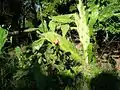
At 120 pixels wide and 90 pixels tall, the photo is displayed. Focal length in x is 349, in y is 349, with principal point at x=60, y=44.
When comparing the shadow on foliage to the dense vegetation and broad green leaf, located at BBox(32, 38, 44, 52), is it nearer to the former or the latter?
the dense vegetation

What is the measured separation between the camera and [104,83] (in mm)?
3436

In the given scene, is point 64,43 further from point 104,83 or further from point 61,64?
point 104,83

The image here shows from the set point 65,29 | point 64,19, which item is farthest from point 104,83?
point 64,19

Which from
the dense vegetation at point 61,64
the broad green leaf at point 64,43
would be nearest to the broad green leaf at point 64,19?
the dense vegetation at point 61,64

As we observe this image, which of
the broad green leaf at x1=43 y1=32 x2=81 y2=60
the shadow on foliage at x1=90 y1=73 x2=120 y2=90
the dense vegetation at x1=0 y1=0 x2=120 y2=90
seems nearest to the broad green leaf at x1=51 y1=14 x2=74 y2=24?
the dense vegetation at x1=0 y1=0 x2=120 y2=90

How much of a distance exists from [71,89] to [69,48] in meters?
0.51

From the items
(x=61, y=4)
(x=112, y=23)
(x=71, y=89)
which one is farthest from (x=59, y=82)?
(x=61, y=4)

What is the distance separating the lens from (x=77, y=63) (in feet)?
11.6

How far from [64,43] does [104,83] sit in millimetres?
558

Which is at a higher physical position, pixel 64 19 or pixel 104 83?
pixel 64 19

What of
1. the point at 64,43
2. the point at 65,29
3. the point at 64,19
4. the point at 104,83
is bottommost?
the point at 104,83

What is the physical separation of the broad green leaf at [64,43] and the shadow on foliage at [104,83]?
298 millimetres

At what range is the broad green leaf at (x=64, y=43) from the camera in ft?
11.2

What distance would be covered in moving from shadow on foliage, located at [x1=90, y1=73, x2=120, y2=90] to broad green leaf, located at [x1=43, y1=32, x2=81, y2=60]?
0.98ft
